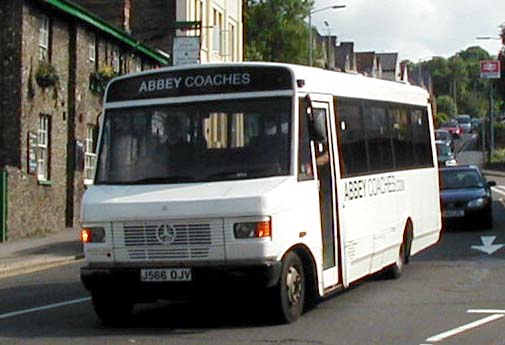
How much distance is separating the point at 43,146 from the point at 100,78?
4.21 m

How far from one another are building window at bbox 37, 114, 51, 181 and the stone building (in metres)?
0.02

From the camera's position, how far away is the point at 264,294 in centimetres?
1147

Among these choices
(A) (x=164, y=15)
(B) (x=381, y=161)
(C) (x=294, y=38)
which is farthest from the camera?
(C) (x=294, y=38)

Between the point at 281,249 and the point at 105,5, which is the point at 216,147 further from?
the point at 105,5

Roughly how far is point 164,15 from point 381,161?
31.8 metres

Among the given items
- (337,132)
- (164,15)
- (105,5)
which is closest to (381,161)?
(337,132)

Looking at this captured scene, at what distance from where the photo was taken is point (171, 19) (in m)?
45.6

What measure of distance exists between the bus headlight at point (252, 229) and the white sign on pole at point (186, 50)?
1948 cm

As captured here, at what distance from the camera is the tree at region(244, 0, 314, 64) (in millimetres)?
81062

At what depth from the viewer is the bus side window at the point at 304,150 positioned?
11977 millimetres

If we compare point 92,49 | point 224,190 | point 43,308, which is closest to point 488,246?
point 43,308

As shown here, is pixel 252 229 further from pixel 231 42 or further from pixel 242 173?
pixel 231 42

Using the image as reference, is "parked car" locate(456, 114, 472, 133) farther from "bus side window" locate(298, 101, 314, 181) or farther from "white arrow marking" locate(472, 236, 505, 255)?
"bus side window" locate(298, 101, 314, 181)

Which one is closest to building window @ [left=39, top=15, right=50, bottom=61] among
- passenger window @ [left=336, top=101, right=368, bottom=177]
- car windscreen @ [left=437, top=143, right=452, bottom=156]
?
passenger window @ [left=336, top=101, right=368, bottom=177]
